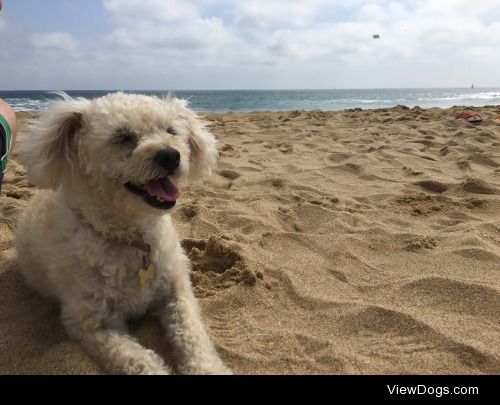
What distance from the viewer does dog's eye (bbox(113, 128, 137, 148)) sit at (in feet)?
7.66

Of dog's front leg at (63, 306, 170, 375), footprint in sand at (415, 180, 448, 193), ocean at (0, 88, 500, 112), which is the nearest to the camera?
dog's front leg at (63, 306, 170, 375)

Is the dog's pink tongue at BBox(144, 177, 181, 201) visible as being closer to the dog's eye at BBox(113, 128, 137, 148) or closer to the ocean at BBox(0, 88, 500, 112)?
the dog's eye at BBox(113, 128, 137, 148)

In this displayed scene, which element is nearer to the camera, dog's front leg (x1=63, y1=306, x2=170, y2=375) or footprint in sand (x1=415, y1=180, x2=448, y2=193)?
dog's front leg (x1=63, y1=306, x2=170, y2=375)

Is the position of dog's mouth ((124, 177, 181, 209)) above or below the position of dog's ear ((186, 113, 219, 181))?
below

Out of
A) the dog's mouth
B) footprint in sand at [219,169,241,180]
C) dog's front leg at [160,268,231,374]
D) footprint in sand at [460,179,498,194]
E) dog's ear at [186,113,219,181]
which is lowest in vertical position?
dog's front leg at [160,268,231,374]

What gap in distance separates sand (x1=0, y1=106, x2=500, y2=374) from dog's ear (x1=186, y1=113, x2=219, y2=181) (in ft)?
1.94

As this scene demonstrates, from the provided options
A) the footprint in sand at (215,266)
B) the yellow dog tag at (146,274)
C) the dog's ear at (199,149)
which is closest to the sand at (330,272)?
the footprint in sand at (215,266)

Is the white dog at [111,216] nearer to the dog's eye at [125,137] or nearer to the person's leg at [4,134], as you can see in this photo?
the dog's eye at [125,137]

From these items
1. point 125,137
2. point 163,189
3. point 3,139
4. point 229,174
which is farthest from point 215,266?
point 229,174

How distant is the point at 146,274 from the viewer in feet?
7.79

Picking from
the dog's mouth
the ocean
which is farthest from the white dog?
the ocean
